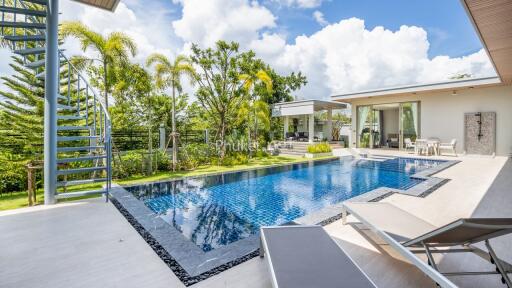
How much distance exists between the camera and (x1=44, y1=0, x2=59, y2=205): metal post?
4.82 metres

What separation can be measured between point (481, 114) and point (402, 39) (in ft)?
43.4

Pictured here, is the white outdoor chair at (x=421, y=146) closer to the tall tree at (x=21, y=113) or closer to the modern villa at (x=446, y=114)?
the modern villa at (x=446, y=114)

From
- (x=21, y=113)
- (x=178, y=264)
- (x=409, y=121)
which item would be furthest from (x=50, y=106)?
(x=409, y=121)

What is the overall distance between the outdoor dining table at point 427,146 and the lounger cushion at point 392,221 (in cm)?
1189

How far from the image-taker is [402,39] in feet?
74.2

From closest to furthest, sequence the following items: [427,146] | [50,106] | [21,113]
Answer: [50,106] → [21,113] → [427,146]

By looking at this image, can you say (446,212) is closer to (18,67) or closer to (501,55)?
(501,55)

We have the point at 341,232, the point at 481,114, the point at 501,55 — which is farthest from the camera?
the point at 481,114

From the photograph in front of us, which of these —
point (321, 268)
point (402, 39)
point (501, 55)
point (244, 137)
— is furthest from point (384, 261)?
point (402, 39)

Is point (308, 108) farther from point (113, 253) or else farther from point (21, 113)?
point (113, 253)

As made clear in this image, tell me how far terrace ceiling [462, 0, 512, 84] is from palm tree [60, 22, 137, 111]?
28.9 feet

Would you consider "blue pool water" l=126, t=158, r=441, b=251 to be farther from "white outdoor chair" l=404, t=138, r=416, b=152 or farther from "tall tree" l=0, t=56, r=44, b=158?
"white outdoor chair" l=404, t=138, r=416, b=152

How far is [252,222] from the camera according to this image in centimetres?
444

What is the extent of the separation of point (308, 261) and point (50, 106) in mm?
5625
